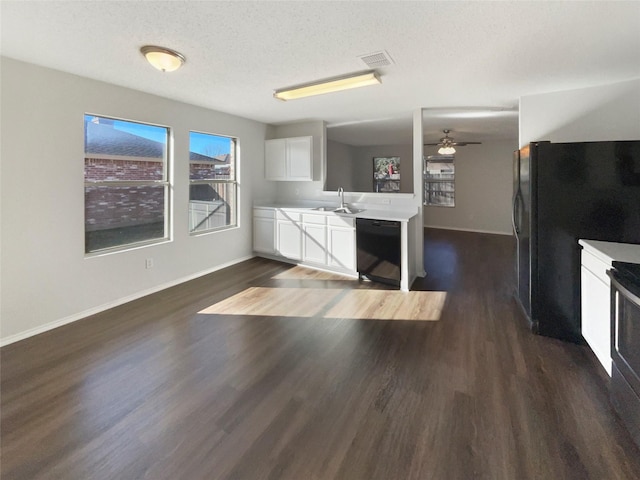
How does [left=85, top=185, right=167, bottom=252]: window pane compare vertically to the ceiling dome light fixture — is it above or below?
below

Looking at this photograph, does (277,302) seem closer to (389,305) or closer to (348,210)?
Result: (389,305)

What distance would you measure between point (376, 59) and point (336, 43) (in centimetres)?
46

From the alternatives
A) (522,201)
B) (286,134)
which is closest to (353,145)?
(286,134)

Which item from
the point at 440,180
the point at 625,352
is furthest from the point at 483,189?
the point at 625,352

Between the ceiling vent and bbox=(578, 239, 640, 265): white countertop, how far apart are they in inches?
84.2

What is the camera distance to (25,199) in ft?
9.16

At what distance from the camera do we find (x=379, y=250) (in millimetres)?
4207

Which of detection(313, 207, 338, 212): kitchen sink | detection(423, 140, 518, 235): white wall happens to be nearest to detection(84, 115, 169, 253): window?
detection(313, 207, 338, 212): kitchen sink

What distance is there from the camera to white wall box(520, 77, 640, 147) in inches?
126

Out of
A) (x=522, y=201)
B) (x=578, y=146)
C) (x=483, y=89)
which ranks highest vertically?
(x=483, y=89)

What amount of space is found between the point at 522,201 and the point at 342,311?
82.8 inches

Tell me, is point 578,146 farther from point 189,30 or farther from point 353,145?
point 353,145

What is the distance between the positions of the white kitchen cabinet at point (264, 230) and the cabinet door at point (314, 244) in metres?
0.65

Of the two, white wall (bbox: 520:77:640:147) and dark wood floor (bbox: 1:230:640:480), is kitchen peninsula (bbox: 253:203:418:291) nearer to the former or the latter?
dark wood floor (bbox: 1:230:640:480)
